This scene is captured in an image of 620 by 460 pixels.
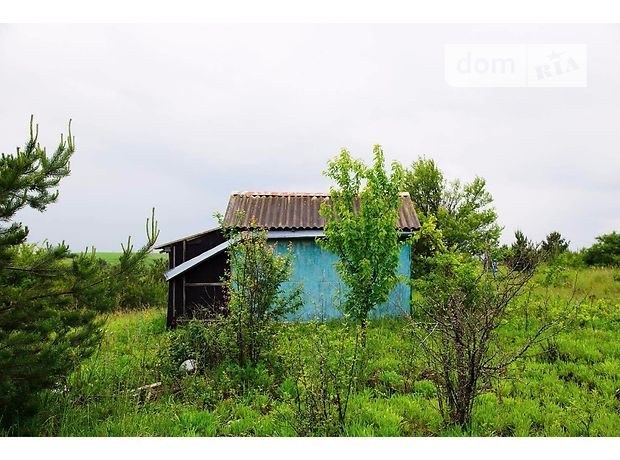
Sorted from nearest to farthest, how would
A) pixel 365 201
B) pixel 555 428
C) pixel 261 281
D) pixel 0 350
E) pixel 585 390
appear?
pixel 0 350 < pixel 555 428 < pixel 585 390 < pixel 261 281 < pixel 365 201

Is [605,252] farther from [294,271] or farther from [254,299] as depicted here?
[254,299]

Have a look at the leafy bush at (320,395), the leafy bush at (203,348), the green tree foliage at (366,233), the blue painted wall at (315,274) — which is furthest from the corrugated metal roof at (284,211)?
the leafy bush at (320,395)

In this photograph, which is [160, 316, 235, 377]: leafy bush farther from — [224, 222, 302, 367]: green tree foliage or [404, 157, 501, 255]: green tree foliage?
[404, 157, 501, 255]: green tree foliage

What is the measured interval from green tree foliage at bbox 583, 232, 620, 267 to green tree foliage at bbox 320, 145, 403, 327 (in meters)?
17.0

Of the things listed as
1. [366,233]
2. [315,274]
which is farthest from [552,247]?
[315,274]

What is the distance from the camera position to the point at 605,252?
22828 mm

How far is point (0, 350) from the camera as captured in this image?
484 centimetres

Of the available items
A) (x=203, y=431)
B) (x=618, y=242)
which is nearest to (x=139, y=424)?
(x=203, y=431)

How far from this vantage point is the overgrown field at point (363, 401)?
5242 mm

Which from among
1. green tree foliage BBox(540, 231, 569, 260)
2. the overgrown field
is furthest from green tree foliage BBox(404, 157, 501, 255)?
the overgrown field

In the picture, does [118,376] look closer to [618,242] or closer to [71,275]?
[71,275]

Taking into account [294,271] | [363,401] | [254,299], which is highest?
[294,271]

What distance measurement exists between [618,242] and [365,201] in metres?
18.4

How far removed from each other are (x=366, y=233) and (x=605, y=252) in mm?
18528
